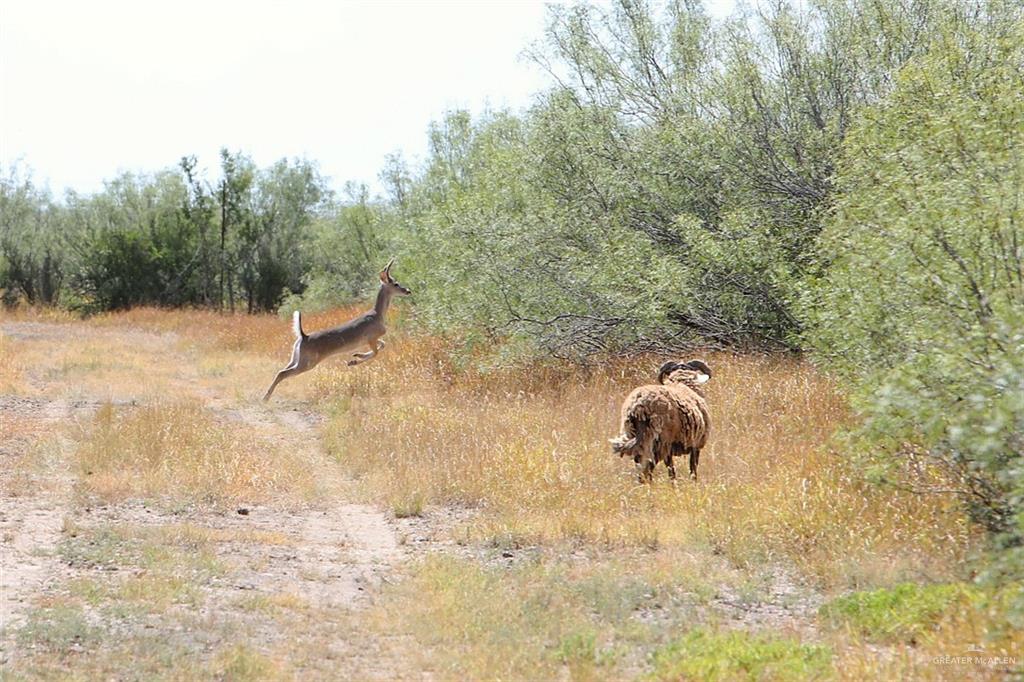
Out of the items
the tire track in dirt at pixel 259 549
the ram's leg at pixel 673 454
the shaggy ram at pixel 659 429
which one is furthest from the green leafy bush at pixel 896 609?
the ram's leg at pixel 673 454

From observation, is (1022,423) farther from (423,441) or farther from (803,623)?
(423,441)

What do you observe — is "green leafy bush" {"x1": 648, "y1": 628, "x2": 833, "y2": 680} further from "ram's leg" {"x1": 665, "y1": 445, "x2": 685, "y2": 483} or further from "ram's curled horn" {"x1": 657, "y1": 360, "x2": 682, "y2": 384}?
"ram's curled horn" {"x1": 657, "y1": 360, "x2": 682, "y2": 384}

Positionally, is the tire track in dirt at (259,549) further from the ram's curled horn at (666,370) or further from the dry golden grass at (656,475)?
the ram's curled horn at (666,370)

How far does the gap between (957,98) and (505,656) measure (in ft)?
22.1

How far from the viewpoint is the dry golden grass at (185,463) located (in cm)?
968

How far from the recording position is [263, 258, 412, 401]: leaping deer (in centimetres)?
1728

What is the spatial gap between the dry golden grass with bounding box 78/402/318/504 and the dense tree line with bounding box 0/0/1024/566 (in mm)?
4599

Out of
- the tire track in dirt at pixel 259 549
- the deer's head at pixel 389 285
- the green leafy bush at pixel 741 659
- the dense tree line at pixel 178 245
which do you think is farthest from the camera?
the dense tree line at pixel 178 245

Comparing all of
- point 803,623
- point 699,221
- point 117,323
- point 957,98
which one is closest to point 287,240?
point 117,323

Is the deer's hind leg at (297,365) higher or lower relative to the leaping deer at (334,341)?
lower

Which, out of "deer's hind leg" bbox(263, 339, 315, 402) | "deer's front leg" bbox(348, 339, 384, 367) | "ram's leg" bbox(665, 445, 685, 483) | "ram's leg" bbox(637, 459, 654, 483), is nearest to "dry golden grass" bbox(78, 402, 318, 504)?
"ram's leg" bbox(637, 459, 654, 483)

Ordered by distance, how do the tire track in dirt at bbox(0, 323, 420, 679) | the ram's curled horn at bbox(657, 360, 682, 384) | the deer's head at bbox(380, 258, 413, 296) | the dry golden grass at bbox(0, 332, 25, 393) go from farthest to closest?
1. the deer's head at bbox(380, 258, 413, 296)
2. the dry golden grass at bbox(0, 332, 25, 393)
3. the ram's curled horn at bbox(657, 360, 682, 384)
4. the tire track in dirt at bbox(0, 323, 420, 679)

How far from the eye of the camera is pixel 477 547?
7.81m

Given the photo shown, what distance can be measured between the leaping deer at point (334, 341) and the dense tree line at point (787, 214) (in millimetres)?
1213
